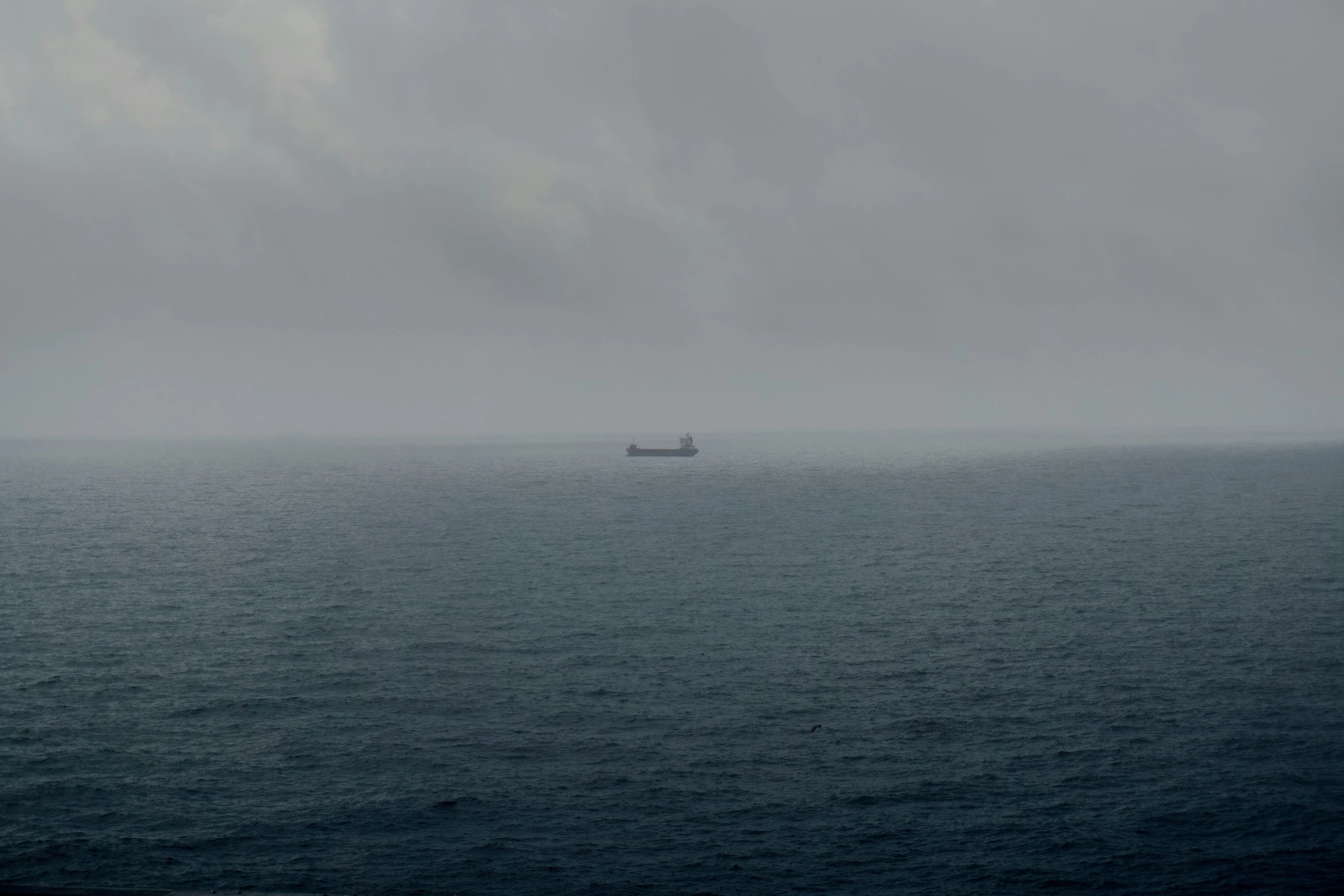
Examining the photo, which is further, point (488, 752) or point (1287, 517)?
point (1287, 517)

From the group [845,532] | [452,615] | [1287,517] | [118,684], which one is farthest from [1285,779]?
[1287,517]

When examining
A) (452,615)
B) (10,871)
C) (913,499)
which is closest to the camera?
(10,871)

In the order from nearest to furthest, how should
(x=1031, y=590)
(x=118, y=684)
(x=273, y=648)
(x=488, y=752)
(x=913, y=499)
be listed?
(x=488, y=752) → (x=118, y=684) → (x=273, y=648) → (x=1031, y=590) → (x=913, y=499)

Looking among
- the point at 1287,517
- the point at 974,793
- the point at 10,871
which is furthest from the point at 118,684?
the point at 1287,517

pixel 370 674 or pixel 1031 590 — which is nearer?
pixel 370 674

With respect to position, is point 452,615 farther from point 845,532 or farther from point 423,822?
point 845,532

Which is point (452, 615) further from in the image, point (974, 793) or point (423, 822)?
point (974, 793)
